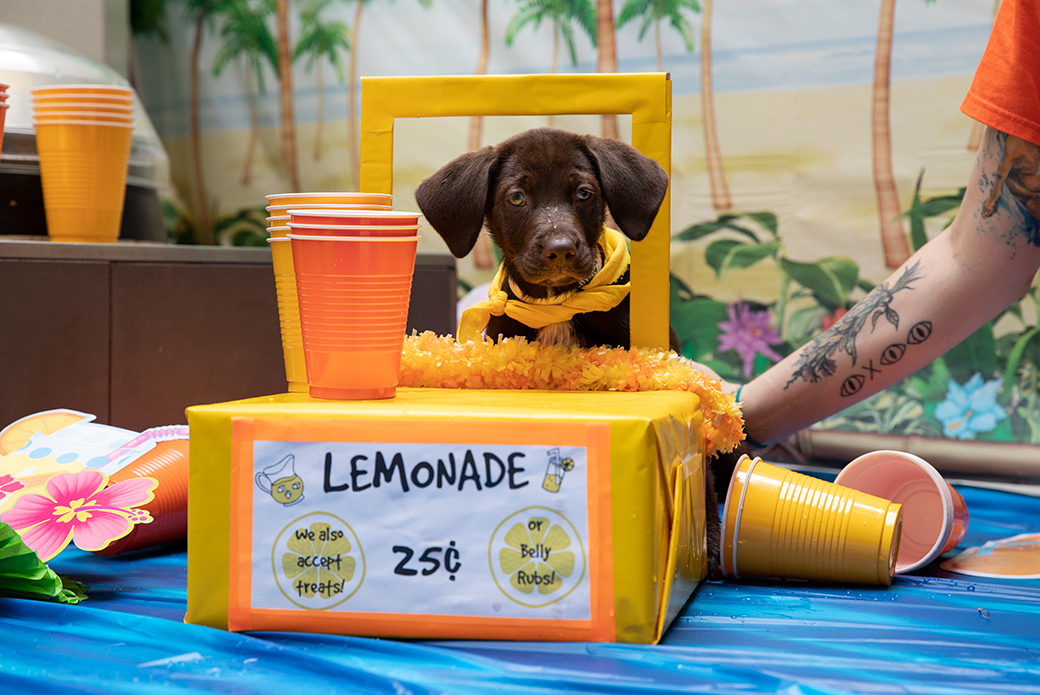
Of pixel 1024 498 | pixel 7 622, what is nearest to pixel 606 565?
pixel 7 622

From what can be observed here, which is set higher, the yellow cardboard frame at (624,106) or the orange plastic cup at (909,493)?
the yellow cardboard frame at (624,106)

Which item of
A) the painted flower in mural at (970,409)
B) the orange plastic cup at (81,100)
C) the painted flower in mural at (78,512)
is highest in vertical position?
the orange plastic cup at (81,100)

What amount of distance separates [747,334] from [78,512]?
6.70 feet

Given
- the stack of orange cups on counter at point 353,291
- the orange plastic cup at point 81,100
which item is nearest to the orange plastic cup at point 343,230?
the stack of orange cups on counter at point 353,291

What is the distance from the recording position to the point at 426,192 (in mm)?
1217

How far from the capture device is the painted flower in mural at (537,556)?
31.5 inches

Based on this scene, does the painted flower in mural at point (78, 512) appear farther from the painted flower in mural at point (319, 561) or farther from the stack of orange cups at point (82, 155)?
the stack of orange cups at point (82, 155)

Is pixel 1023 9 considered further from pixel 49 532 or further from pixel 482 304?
pixel 49 532

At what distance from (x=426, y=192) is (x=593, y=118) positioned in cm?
144

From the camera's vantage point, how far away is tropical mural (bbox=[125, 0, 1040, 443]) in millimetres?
2355

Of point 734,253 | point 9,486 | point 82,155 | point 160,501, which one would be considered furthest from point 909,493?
point 82,155

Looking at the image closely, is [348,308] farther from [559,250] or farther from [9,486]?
[9,486]

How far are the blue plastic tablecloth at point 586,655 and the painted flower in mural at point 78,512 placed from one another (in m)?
0.08

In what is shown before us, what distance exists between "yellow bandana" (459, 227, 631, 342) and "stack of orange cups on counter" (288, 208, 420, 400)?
269 millimetres
